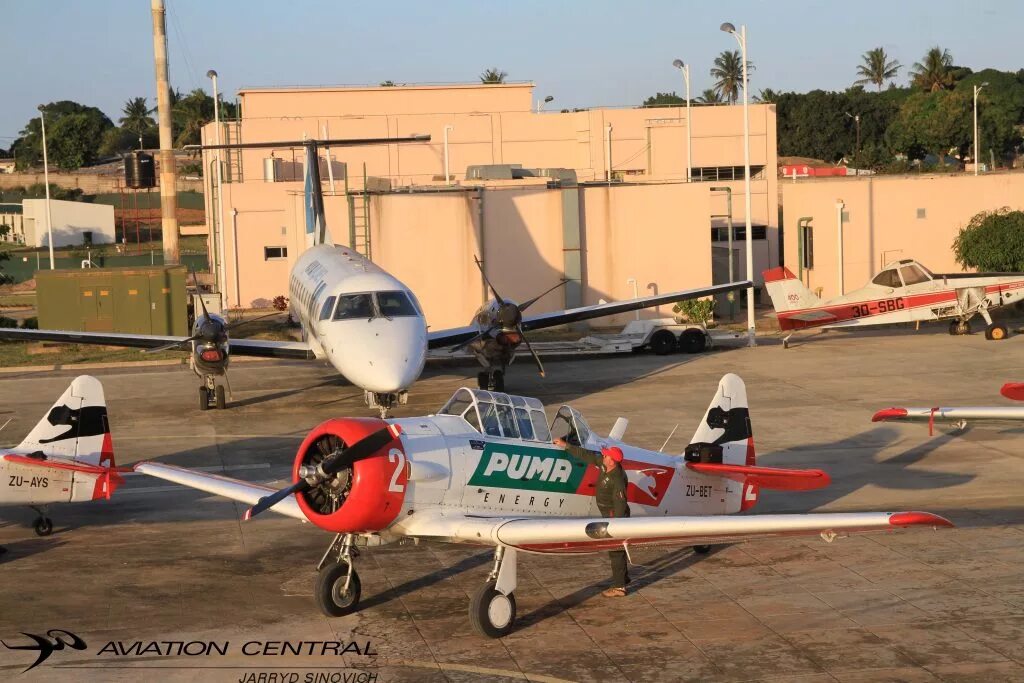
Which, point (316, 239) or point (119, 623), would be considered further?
point (316, 239)

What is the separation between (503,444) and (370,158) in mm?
54119

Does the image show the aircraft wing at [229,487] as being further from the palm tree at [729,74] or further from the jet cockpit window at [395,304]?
the palm tree at [729,74]

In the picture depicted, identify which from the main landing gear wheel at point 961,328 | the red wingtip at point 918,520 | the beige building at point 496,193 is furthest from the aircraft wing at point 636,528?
the beige building at point 496,193

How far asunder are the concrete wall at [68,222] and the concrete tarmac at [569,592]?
77596 millimetres

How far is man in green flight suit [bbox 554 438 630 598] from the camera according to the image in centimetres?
1476

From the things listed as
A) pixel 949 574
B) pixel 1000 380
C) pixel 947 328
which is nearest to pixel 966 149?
pixel 947 328

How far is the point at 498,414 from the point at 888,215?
4099 centimetres

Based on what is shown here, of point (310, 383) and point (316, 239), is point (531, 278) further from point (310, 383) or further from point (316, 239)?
point (310, 383)

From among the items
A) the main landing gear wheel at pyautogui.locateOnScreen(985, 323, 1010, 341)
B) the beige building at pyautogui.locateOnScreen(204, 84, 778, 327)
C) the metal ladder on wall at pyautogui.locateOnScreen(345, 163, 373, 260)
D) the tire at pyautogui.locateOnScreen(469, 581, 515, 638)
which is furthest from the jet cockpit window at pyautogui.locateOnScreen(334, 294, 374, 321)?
the main landing gear wheel at pyautogui.locateOnScreen(985, 323, 1010, 341)

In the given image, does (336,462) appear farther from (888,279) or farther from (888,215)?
(888,215)

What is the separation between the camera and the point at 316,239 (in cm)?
3847

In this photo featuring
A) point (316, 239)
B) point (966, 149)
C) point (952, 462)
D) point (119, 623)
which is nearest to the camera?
point (119, 623)

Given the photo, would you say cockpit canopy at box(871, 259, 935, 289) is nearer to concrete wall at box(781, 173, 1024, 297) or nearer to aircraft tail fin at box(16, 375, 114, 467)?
concrete wall at box(781, 173, 1024, 297)

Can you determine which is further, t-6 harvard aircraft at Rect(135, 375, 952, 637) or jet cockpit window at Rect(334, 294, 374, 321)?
jet cockpit window at Rect(334, 294, 374, 321)
